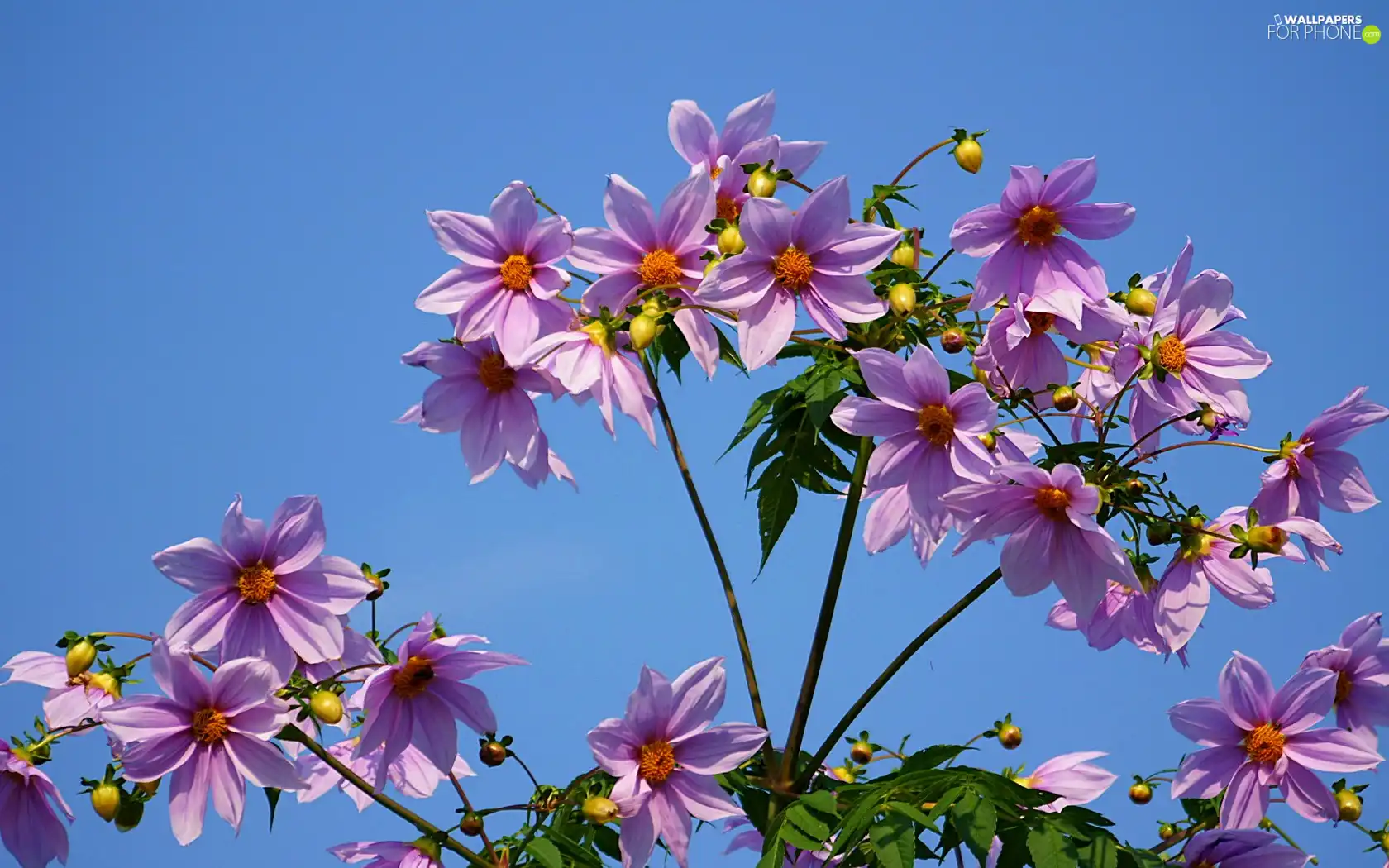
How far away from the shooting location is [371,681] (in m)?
3.10

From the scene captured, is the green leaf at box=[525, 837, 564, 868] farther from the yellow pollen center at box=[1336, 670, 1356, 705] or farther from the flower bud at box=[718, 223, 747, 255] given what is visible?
the yellow pollen center at box=[1336, 670, 1356, 705]

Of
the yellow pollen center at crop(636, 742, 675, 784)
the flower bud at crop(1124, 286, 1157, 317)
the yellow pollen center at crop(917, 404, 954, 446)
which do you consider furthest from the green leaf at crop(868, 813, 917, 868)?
the flower bud at crop(1124, 286, 1157, 317)

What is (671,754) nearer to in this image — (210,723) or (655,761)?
(655,761)

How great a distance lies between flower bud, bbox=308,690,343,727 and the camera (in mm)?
3043

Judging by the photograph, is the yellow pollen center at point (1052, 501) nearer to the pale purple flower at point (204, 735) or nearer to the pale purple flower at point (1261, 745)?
the pale purple flower at point (1261, 745)

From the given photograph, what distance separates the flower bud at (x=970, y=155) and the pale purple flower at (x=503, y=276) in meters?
1.01

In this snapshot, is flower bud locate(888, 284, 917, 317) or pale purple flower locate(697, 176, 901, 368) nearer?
pale purple flower locate(697, 176, 901, 368)

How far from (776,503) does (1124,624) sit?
0.96 metres

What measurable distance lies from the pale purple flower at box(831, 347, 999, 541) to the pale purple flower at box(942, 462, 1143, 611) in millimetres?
88

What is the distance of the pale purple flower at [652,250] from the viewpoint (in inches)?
130

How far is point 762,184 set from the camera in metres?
3.45

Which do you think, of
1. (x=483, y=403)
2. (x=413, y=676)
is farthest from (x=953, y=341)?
(x=413, y=676)

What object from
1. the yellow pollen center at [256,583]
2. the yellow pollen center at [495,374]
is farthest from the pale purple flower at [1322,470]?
the yellow pollen center at [256,583]

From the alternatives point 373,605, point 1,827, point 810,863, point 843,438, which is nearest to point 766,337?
point 843,438
